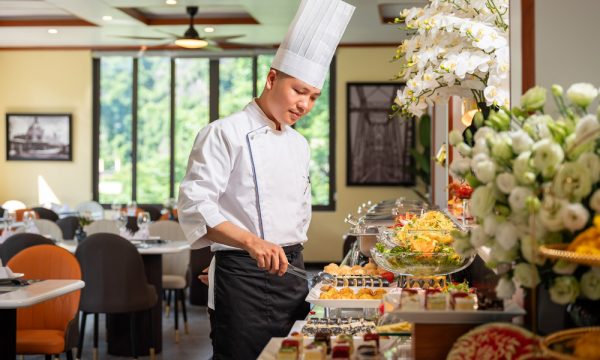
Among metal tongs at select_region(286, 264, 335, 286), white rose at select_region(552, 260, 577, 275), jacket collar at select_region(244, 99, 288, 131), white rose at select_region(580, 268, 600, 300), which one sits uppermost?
jacket collar at select_region(244, 99, 288, 131)

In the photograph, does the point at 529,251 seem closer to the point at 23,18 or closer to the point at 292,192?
the point at 292,192

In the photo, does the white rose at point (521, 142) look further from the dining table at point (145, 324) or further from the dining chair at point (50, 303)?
the dining table at point (145, 324)

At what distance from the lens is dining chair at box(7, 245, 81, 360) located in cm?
434

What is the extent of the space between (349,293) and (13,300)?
1.39 meters

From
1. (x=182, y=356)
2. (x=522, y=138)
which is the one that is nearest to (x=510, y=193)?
(x=522, y=138)

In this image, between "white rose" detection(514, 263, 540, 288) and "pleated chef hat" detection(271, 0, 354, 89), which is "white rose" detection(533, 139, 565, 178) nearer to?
"white rose" detection(514, 263, 540, 288)

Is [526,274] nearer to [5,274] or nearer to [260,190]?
[260,190]

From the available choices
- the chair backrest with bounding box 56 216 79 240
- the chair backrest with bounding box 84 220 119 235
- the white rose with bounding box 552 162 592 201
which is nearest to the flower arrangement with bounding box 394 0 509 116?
the white rose with bounding box 552 162 592 201

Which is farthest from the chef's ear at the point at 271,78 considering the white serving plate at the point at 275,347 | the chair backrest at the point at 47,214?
the chair backrest at the point at 47,214

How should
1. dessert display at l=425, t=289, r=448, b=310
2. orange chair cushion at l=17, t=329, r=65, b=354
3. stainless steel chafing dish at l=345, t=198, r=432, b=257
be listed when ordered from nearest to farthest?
dessert display at l=425, t=289, r=448, b=310 < stainless steel chafing dish at l=345, t=198, r=432, b=257 < orange chair cushion at l=17, t=329, r=65, b=354

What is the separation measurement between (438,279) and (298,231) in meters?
0.51

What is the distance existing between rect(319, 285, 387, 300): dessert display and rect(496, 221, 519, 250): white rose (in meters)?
1.29

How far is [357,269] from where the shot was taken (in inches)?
129

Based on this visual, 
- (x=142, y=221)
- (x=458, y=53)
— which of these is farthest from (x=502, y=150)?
(x=142, y=221)
